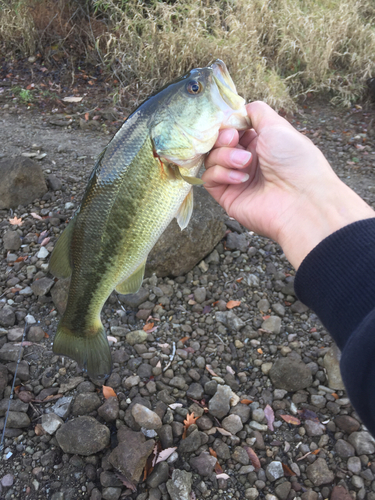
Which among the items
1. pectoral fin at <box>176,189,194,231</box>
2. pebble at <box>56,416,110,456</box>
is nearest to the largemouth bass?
pectoral fin at <box>176,189,194,231</box>

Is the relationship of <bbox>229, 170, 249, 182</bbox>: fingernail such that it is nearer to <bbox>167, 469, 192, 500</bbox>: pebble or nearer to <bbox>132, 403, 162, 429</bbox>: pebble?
<bbox>132, 403, 162, 429</bbox>: pebble

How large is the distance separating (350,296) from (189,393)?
163cm

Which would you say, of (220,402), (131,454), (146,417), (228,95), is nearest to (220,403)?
(220,402)

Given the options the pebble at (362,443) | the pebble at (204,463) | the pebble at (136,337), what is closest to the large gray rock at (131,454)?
the pebble at (204,463)

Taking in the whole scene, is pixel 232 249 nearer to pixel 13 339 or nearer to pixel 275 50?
pixel 13 339

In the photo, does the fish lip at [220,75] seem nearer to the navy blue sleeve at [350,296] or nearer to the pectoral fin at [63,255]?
the navy blue sleeve at [350,296]

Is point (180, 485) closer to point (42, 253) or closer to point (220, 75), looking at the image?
point (220, 75)

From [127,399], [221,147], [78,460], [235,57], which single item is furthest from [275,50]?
[78,460]

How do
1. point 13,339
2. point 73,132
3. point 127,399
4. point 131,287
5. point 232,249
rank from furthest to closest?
point 73,132 → point 232,249 → point 13,339 → point 127,399 → point 131,287

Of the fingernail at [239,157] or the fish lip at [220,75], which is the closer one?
the fish lip at [220,75]

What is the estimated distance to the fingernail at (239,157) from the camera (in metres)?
2.13

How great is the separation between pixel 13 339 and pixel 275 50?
24.0 ft

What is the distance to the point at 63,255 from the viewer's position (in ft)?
7.11

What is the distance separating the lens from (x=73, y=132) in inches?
243
